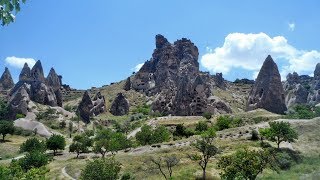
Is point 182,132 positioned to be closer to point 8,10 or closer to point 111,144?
point 111,144

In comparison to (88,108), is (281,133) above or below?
below

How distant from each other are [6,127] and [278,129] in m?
80.3

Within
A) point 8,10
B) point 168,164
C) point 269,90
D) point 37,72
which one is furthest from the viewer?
point 37,72

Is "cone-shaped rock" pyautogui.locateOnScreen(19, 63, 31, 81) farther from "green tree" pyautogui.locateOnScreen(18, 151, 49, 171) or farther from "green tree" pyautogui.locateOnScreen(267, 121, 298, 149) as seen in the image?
"green tree" pyautogui.locateOnScreen(267, 121, 298, 149)

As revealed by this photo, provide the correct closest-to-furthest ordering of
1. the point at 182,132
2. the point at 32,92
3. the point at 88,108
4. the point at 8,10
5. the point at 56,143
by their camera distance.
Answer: the point at 8,10
the point at 56,143
the point at 182,132
the point at 32,92
the point at 88,108

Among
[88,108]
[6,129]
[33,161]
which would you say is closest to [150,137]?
[33,161]

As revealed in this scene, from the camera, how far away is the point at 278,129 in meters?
84.6

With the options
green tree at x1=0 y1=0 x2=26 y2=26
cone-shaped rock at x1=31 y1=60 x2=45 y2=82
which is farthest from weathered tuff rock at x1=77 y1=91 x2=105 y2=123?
green tree at x1=0 y1=0 x2=26 y2=26

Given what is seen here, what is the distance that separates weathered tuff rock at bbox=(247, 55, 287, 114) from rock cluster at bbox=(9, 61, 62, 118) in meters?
86.6

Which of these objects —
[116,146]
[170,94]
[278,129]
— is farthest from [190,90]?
[278,129]

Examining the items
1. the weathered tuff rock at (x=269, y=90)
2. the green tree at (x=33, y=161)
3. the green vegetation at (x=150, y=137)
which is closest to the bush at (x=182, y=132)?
the green vegetation at (x=150, y=137)

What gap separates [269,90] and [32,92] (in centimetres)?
9741

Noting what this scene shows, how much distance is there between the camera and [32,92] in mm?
178625

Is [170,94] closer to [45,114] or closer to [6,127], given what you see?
[45,114]
